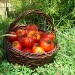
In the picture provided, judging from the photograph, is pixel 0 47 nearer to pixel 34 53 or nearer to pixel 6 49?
A: pixel 6 49

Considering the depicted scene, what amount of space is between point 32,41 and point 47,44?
0.15 meters

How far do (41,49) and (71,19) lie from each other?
1.33m

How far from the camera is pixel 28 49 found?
267cm

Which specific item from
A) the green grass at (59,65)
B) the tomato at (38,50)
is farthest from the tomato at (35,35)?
the green grass at (59,65)

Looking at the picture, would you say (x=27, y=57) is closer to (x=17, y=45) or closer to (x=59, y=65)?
(x=17, y=45)

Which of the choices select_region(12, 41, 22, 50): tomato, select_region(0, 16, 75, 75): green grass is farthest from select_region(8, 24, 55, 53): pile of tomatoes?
select_region(0, 16, 75, 75): green grass

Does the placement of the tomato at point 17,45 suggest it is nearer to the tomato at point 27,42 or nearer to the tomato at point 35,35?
the tomato at point 27,42

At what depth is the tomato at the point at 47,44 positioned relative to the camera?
8.80 ft

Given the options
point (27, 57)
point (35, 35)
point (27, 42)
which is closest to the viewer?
point (27, 57)

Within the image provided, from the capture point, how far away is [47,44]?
269 cm

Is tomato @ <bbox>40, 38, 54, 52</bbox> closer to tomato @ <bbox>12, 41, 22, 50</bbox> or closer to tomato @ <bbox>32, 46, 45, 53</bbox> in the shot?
tomato @ <bbox>32, 46, 45, 53</bbox>

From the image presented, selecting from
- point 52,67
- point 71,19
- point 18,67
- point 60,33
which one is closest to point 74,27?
point 71,19

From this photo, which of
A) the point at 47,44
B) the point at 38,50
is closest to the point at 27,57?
the point at 38,50

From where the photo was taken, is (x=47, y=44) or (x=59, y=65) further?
(x=59, y=65)
